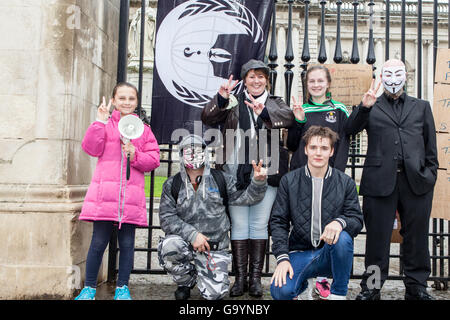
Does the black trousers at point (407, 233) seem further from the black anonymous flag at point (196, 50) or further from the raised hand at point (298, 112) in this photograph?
the black anonymous flag at point (196, 50)

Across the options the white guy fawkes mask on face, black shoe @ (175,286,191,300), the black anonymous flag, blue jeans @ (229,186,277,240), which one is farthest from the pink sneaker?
the black anonymous flag

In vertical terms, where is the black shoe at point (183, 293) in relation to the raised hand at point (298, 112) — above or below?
below

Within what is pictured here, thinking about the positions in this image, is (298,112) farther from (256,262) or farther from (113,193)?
(113,193)

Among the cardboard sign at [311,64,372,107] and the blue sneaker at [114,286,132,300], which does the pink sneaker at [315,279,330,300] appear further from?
the cardboard sign at [311,64,372,107]

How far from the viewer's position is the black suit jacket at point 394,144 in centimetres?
355

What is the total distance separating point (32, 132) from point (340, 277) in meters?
2.92

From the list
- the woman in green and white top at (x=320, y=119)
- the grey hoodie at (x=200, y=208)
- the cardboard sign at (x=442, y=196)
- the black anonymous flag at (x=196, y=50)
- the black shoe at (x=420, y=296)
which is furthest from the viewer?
the black anonymous flag at (x=196, y=50)

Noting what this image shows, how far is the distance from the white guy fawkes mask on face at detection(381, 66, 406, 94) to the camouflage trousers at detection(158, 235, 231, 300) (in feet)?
6.90

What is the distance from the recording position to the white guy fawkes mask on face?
3621 mm

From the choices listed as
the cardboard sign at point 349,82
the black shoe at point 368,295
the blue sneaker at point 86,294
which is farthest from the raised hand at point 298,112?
the blue sneaker at point 86,294

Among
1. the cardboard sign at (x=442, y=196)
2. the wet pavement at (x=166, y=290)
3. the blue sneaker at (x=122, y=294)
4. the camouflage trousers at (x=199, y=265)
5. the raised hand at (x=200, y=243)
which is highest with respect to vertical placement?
the cardboard sign at (x=442, y=196)

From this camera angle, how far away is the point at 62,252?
3590mm

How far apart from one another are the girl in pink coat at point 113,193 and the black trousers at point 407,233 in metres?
2.02

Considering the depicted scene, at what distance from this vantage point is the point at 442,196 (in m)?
4.27
